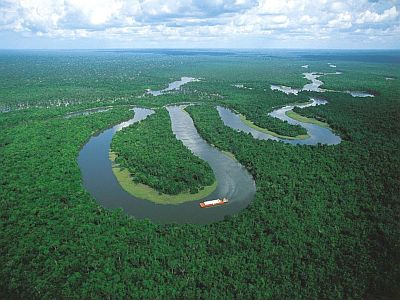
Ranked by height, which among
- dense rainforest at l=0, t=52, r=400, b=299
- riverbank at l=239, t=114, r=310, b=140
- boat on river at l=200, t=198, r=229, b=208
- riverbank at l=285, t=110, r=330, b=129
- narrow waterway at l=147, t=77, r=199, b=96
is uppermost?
dense rainforest at l=0, t=52, r=400, b=299

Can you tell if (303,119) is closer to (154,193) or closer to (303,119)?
(303,119)

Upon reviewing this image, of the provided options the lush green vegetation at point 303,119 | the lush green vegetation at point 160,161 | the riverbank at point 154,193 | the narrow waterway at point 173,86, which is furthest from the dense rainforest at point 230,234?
the narrow waterway at point 173,86

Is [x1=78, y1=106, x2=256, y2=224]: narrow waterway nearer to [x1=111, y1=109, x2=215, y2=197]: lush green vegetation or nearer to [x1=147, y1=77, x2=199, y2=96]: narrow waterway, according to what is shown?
[x1=111, y1=109, x2=215, y2=197]: lush green vegetation

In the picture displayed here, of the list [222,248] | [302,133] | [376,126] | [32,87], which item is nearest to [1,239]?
[222,248]

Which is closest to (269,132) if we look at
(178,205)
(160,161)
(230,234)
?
(160,161)

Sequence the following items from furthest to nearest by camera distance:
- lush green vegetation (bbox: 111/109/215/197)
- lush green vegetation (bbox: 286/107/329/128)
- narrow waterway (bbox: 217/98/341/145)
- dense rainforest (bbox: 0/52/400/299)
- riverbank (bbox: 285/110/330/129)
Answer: lush green vegetation (bbox: 286/107/329/128)
riverbank (bbox: 285/110/330/129)
narrow waterway (bbox: 217/98/341/145)
lush green vegetation (bbox: 111/109/215/197)
dense rainforest (bbox: 0/52/400/299)

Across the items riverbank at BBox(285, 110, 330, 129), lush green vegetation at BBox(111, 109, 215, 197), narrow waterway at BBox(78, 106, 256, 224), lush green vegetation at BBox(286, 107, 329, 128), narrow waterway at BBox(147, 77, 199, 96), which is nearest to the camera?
narrow waterway at BBox(78, 106, 256, 224)

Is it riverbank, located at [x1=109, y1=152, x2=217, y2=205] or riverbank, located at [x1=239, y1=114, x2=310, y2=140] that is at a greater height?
riverbank, located at [x1=109, y1=152, x2=217, y2=205]

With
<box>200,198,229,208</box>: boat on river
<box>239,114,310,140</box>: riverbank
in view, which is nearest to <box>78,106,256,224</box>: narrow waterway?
<box>200,198,229,208</box>: boat on river
